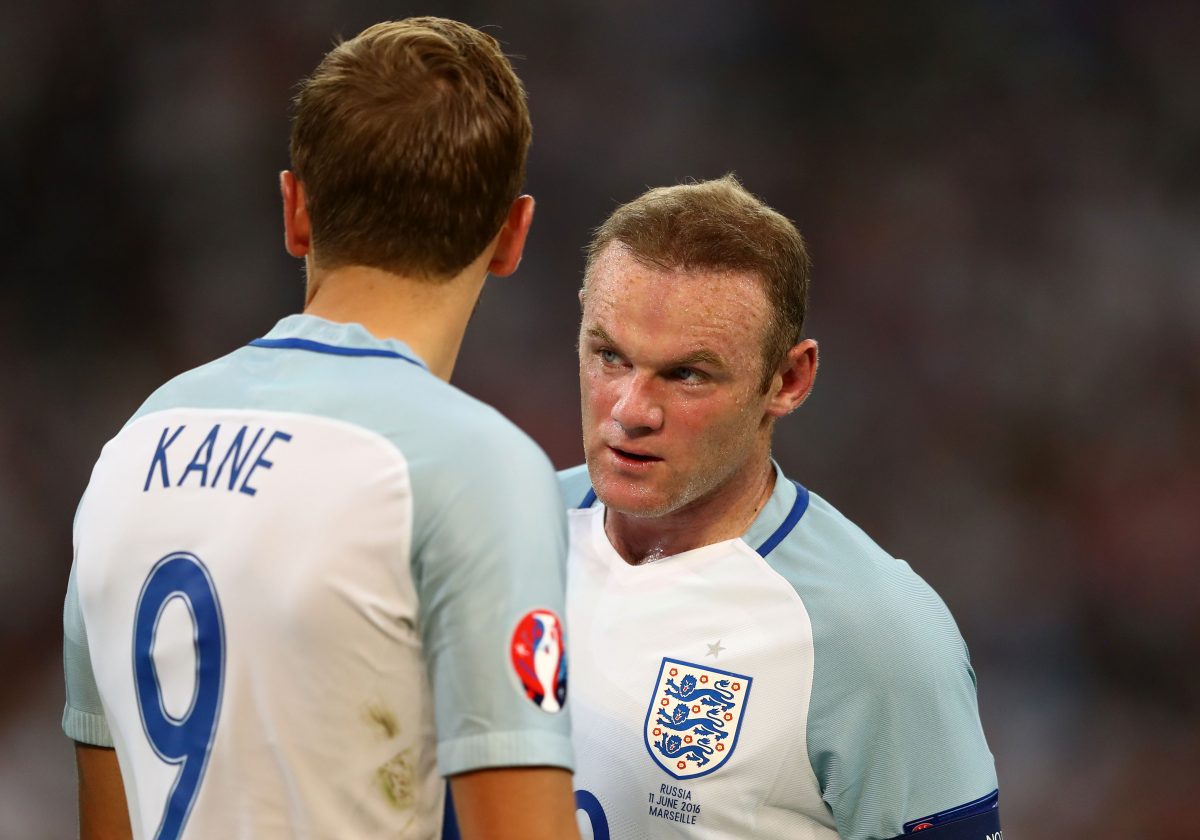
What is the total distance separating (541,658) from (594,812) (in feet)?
3.20

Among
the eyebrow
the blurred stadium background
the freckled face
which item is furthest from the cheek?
the blurred stadium background

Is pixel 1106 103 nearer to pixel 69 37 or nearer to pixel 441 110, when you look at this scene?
pixel 69 37

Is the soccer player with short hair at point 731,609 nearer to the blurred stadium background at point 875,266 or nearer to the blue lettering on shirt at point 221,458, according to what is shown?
the blue lettering on shirt at point 221,458

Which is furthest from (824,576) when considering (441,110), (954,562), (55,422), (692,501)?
(55,422)

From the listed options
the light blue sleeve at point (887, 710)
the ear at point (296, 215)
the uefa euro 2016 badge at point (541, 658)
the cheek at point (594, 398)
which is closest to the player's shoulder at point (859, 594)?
the light blue sleeve at point (887, 710)

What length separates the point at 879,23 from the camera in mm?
6418

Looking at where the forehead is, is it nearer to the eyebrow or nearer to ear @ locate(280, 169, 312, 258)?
the eyebrow

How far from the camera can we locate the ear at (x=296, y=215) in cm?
157

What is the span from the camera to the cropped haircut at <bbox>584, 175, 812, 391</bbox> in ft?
7.54

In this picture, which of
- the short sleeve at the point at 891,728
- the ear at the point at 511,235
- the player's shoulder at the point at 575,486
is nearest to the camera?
the ear at the point at 511,235

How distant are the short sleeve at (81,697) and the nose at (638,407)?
91 cm

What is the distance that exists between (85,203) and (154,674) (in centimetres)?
502

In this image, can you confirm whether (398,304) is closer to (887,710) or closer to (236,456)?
(236,456)

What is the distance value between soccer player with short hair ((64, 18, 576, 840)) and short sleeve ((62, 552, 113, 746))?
0.48 ft
